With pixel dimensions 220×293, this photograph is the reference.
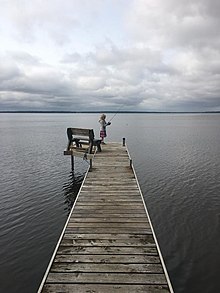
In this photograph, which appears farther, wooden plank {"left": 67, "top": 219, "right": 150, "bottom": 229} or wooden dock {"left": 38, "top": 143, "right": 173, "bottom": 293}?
wooden plank {"left": 67, "top": 219, "right": 150, "bottom": 229}

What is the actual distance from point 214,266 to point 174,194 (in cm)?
659

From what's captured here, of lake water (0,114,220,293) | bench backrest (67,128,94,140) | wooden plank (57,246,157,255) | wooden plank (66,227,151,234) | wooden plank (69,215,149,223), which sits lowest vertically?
lake water (0,114,220,293)

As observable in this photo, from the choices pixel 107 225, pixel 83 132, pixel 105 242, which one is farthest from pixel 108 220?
pixel 83 132

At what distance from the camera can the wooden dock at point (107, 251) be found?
4.41 metres

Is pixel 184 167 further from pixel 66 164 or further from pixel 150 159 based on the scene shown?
pixel 66 164

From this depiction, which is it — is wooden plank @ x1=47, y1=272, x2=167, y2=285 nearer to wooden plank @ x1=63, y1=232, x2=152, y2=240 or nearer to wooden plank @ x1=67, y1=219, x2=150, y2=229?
wooden plank @ x1=63, y1=232, x2=152, y2=240

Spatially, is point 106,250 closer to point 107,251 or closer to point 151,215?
point 107,251

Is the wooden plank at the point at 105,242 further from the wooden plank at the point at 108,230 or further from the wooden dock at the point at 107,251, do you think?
the wooden plank at the point at 108,230

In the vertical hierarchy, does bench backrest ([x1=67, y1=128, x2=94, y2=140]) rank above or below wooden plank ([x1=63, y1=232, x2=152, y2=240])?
above

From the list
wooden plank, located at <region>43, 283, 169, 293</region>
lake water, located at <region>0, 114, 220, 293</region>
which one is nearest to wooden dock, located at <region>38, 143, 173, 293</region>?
wooden plank, located at <region>43, 283, 169, 293</region>

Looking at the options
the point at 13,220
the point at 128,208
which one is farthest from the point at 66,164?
the point at 128,208

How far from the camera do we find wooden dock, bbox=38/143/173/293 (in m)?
4.41

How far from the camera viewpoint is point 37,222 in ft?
34.7

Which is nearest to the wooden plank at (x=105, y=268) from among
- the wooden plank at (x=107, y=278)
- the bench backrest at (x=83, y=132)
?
the wooden plank at (x=107, y=278)
